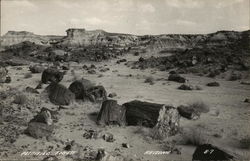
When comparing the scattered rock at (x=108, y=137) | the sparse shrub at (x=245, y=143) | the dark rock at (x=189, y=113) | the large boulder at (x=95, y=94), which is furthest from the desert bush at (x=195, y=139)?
the large boulder at (x=95, y=94)

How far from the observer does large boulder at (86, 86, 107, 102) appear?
13512 mm

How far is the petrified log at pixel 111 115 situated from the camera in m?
10.7

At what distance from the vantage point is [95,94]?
1375 centimetres

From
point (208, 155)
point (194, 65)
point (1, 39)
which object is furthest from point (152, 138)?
point (1, 39)

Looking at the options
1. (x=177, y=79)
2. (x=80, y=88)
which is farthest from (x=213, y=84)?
A: (x=80, y=88)

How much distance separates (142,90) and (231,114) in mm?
5938

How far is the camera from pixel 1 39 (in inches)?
2491

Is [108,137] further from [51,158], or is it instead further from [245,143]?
[245,143]

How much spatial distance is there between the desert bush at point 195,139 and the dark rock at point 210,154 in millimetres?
1131

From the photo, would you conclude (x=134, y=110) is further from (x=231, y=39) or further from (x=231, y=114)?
(x=231, y=39)

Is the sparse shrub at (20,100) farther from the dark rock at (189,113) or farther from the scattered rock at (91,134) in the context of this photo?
the dark rock at (189,113)

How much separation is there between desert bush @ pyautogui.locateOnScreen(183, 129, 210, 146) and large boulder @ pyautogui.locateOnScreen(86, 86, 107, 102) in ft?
16.7

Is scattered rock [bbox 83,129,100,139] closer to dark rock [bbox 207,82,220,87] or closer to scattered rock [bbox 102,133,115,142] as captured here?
scattered rock [bbox 102,133,115,142]

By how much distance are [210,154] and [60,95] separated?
294 inches
